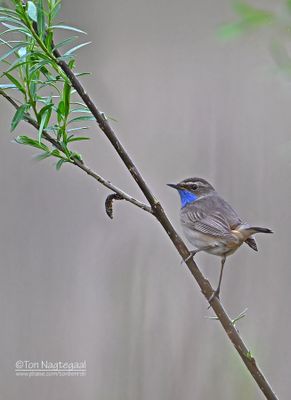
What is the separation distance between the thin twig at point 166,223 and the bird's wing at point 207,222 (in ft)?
2.44

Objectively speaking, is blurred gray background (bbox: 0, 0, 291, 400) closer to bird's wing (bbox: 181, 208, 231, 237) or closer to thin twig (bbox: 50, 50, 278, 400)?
bird's wing (bbox: 181, 208, 231, 237)

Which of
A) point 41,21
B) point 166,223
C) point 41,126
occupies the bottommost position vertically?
point 166,223

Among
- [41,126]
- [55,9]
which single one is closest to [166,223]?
[41,126]

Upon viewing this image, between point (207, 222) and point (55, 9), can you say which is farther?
point (207, 222)

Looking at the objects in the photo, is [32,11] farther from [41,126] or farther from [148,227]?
[148,227]

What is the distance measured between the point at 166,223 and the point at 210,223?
35.7 inches

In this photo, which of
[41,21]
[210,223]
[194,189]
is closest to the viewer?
[41,21]

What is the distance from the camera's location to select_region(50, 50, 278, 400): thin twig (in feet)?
3.01

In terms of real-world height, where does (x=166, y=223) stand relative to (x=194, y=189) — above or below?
below

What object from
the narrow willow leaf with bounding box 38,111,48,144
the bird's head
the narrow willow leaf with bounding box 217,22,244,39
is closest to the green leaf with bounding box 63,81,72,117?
the narrow willow leaf with bounding box 38,111,48,144

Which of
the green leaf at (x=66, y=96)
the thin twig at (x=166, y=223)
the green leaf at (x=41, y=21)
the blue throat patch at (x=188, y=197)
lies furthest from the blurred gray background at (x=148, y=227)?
the green leaf at (x=41, y=21)

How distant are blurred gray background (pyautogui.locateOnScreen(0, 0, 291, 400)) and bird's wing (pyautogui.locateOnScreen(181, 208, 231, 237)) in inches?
23.7

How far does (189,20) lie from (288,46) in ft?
9.97

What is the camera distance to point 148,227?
3197 mm
